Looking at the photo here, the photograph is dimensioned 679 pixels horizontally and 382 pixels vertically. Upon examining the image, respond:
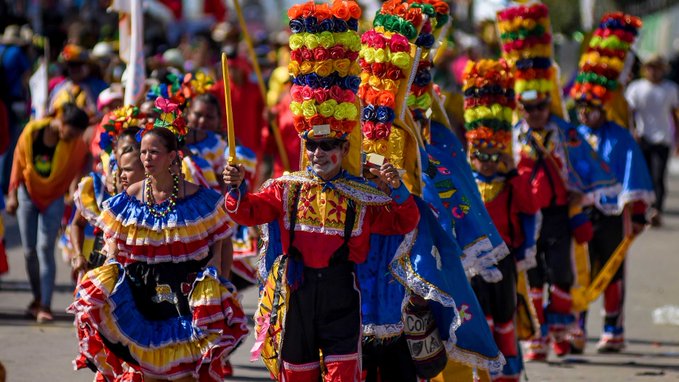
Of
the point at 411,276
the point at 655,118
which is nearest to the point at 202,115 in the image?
the point at 411,276

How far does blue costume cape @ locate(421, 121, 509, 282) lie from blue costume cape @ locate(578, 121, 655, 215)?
335 cm

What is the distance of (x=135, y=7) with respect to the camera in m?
10.4

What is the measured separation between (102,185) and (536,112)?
11.0 ft

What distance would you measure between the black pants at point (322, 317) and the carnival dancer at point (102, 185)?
1.80 m

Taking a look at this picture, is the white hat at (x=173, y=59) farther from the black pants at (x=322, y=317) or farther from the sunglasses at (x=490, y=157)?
the black pants at (x=322, y=317)

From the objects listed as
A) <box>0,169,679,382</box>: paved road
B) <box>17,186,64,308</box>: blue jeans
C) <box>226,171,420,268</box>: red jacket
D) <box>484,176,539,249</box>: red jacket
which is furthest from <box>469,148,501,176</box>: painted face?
<box>17,186,64,308</box>: blue jeans

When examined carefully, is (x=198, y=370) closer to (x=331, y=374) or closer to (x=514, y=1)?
(x=331, y=374)

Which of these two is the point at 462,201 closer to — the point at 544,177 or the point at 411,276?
the point at 411,276

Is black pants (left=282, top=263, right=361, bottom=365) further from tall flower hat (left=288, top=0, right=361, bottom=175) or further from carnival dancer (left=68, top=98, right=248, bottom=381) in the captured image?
tall flower hat (left=288, top=0, right=361, bottom=175)

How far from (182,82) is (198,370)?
3189 millimetres

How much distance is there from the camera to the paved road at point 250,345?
9492 mm

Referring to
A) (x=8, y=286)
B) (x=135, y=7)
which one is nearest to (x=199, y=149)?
(x=135, y=7)

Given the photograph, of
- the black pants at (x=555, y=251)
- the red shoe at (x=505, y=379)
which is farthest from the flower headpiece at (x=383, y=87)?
the black pants at (x=555, y=251)

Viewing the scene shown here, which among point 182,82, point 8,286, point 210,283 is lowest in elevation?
point 8,286
